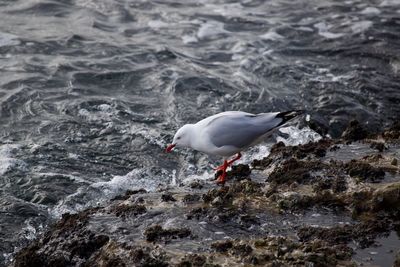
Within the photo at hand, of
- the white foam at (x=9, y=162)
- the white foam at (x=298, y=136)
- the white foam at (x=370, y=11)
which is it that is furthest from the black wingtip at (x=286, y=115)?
the white foam at (x=370, y=11)

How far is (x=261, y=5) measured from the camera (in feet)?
47.6

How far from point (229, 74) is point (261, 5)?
13.7 ft

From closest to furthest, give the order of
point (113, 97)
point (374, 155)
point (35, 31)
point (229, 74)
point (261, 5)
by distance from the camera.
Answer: point (374, 155)
point (113, 97)
point (229, 74)
point (35, 31)
point (261, 5)

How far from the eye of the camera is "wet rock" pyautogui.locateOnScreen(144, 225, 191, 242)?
16.7ft

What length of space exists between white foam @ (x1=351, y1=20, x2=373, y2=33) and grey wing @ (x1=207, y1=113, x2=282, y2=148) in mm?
6659

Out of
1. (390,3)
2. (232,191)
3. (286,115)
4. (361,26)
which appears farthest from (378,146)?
(390,3)

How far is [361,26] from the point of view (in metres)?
12.8

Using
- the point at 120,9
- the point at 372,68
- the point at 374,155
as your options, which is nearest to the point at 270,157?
the point at 374,155

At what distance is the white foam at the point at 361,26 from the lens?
12621 mm

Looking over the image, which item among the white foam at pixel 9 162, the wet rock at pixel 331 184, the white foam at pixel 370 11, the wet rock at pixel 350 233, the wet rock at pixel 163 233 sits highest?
the wet rock at pixel 350 233

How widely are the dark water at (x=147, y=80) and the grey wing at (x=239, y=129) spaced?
4.44 feet

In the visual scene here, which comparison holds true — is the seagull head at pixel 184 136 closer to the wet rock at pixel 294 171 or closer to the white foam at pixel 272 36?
the wet rock at pixel 294 171

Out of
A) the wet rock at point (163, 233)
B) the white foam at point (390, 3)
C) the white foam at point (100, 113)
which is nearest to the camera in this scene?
the wet rock at point (163, 233)

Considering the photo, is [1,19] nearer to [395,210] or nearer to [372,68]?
[372,68]
